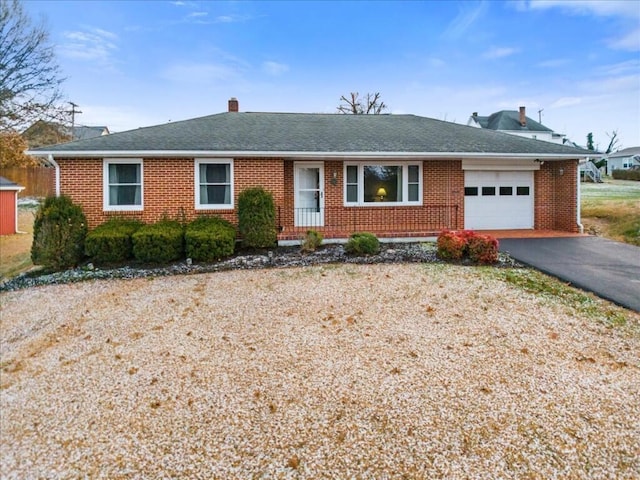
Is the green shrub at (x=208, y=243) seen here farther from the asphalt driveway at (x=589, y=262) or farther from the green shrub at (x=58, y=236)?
the asphalt driveway at (x=589, y=262)

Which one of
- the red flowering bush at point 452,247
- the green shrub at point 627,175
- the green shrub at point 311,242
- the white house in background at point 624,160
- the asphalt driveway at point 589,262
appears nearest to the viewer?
the asphalt driveway at point 589,262

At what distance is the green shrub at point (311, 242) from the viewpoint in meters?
11.0

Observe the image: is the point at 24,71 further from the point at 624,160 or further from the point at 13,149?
the point at 624,160

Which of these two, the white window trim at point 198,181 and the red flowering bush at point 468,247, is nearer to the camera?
the red flowering bush at point 468,247

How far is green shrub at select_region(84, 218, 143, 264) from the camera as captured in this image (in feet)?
33.3

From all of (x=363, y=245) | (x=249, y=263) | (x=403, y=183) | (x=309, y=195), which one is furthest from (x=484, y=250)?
(x=309, y=195)

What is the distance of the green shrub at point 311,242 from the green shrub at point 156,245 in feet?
10.6

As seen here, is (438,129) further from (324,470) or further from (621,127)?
(621,127)

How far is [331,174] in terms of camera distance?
44.5 ft

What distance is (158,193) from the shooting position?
12.0 m

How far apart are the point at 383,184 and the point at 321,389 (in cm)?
1045

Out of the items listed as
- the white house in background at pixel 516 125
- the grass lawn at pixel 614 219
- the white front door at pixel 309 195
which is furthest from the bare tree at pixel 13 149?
the white house in background at pixel 516 125

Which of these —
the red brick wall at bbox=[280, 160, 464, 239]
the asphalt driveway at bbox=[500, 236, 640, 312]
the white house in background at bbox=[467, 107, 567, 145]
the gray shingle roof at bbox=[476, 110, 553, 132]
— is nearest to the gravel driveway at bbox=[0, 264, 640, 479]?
the asphalt driveway at bbox=[500, 236, 640, 312]

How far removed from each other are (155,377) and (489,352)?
3944 millimetres
